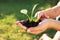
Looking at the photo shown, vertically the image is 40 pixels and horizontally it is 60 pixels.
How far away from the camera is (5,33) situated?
2.70 metres

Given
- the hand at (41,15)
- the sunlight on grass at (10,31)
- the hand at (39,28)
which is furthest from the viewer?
the sunlight on grass at (10,31)

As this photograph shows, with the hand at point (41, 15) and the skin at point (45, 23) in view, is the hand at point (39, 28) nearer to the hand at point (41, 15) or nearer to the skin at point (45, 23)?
the skin at point (45, 23)

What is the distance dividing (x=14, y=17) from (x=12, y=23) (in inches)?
6.4

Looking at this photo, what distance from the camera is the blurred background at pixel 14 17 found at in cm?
263

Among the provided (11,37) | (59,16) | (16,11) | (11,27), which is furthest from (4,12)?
(59,16)

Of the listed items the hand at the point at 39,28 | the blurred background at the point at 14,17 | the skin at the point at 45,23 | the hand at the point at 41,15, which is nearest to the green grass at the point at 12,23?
the blurred background at the point at 14,17

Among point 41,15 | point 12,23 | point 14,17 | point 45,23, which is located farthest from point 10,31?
point 45,23

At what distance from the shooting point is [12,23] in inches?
115

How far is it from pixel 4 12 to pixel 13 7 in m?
0.20

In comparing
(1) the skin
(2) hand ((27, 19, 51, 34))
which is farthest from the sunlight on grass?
(2) hand ((27, 19, 51, 34))

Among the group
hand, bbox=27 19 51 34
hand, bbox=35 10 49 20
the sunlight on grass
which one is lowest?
hand, bbox=27 19 51 34

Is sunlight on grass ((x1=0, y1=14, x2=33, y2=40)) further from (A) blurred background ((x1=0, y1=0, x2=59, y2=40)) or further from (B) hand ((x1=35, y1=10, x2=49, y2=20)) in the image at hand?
(B) hand ((x1=35, y1=10, x2=49, y2=20))

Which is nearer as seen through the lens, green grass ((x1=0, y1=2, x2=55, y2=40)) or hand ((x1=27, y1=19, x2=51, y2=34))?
hand ((x1=27, y1=19, x2=51, y2=34))

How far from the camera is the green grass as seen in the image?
2617mm
